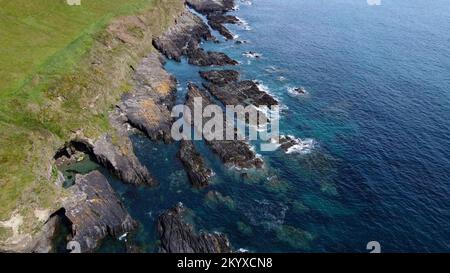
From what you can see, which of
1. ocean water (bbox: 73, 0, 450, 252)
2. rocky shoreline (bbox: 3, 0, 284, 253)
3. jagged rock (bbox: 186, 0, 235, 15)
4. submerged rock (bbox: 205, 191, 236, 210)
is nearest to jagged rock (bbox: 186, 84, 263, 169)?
rocky shoreline (bbox: 3, 0, 284, 253)

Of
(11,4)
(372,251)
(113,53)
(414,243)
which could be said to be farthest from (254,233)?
(11,4)

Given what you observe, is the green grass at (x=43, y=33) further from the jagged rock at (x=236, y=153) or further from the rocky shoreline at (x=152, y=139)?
the jagged rock at (x=236, y=153)

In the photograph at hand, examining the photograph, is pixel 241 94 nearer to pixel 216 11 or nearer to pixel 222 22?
pixel 222 22

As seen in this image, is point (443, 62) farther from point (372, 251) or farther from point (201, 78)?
point (372, 251)

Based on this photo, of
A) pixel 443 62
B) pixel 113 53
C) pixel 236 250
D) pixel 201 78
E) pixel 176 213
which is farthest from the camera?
pixel 443 62

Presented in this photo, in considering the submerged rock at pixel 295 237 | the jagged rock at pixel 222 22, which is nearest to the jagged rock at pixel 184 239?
Answer: the submerged rock at pixel 295 237

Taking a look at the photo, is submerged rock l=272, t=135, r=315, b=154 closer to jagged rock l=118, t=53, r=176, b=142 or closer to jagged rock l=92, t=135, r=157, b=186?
jagged rock l=118, t=53, r=176, b=142
